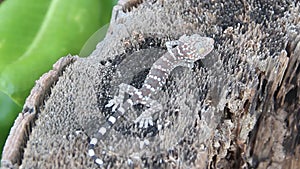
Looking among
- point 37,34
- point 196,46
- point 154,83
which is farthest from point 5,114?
point 196,46

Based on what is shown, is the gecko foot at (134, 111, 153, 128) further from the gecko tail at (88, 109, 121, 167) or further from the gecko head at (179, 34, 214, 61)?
the gecko head at (179, 34, 214, 61)

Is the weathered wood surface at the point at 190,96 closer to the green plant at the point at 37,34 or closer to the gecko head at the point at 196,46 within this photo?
the gecko head at the point at 196,46

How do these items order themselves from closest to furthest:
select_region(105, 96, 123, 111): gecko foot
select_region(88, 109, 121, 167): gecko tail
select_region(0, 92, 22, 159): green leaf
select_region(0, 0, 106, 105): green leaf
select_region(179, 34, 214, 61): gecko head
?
select_region(88, 109, 121, 167): gecko tail, select_region(105, 96, 123, 111): gecko foot, select_region(179, 34, 214, 61): gecko head, select_region(0, 92, 22, 159): green leaf, select_region(0, 0, 106, 105): green leaf

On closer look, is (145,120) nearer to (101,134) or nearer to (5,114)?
(101,134)

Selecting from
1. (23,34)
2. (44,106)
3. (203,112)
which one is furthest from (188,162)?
(23,34)

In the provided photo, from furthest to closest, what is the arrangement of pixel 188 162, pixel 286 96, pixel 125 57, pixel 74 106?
1. pixel 286 96
2. pixel 125 57
3. pixel 74 106
4. pixel 188 162

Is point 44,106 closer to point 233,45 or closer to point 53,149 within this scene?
point 53,149

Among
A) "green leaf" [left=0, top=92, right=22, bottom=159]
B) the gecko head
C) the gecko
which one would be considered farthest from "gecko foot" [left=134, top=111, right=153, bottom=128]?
"green leaf" [left=0, top=92, right=22, bottom=159]
